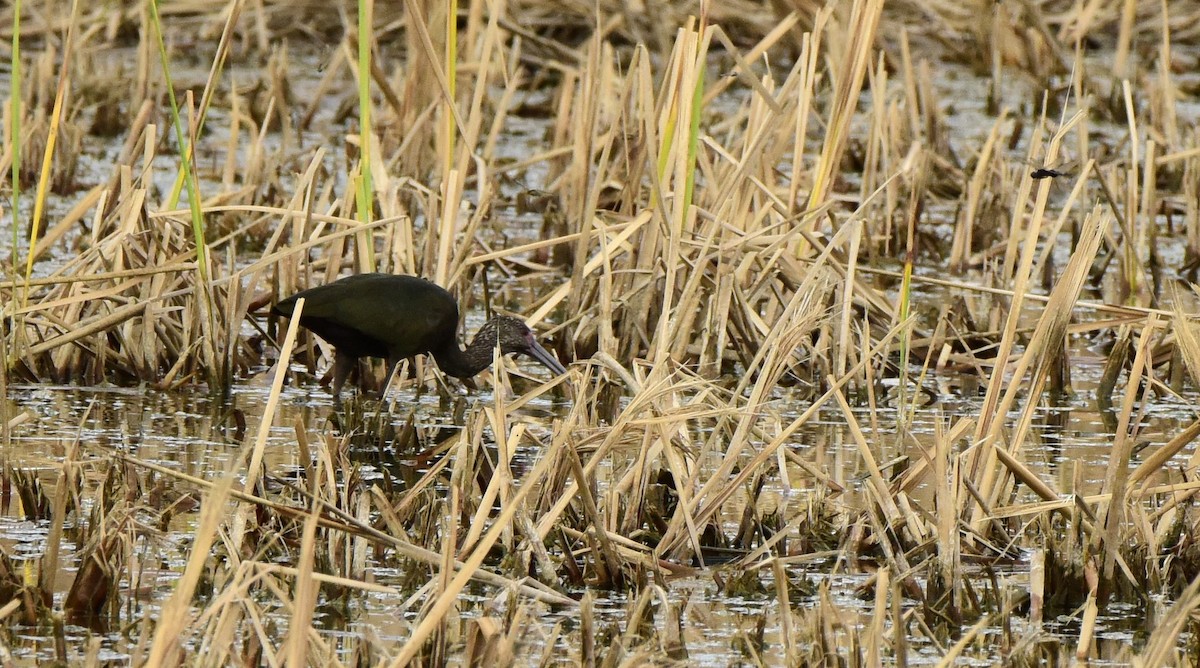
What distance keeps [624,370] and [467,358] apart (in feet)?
5.24

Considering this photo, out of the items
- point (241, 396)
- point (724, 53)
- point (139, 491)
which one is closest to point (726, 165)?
point (241, 396)

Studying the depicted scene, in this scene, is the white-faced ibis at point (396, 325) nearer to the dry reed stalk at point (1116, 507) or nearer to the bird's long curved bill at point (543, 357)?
the bird's long curved bill at point (543, 357)

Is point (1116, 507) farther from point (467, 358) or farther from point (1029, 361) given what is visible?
point (467, 358)

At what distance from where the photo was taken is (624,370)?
166 inches

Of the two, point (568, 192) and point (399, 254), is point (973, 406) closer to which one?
point (399, 254)

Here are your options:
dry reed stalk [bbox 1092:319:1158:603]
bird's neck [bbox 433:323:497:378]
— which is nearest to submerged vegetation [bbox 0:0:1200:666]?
dry reed stalk [bbox 1092:319:1158:603]

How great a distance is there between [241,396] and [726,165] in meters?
1.89

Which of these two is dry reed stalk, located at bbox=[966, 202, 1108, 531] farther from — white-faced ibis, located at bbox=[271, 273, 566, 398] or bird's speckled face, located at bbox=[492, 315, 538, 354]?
bird's speckled face, located at bbox=[492, 315, 538, 354]

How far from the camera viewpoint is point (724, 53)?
1251 cm

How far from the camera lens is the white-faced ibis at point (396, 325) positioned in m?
5.37

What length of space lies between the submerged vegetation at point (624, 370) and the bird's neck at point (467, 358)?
0.38ft

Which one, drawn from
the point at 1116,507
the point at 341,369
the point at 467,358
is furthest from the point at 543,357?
the point at 1116,507

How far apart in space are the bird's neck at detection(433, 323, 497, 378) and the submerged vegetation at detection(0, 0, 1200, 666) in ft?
0.38

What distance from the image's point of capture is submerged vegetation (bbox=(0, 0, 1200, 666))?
11.3 feet
